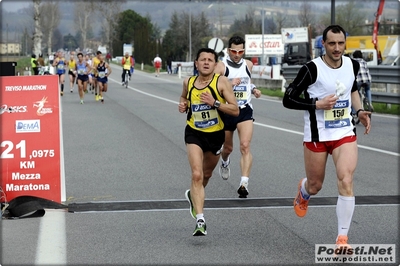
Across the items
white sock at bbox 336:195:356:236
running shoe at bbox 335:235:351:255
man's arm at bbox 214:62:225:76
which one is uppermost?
man's arm at bbox 214:62:225:76

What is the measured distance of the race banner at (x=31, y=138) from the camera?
9453 millimetres

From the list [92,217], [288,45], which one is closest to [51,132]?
[92,217]

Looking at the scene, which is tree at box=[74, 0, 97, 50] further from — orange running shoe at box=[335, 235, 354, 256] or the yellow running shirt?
orange running shoe at box=[335, 235, 354, 256]

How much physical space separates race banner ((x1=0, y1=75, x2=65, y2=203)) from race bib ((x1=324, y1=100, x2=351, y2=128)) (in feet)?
11.7

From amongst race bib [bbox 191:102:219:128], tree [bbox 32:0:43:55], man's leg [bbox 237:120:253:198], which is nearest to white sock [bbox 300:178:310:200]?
race bib [bbox 191:102:219:128]

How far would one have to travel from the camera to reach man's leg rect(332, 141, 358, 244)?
692 cm

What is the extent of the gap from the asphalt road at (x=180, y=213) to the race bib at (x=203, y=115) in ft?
3.43

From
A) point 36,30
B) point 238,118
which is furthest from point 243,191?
point 36,30

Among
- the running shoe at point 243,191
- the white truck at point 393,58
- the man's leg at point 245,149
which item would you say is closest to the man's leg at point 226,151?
the man's leg at point 245,149

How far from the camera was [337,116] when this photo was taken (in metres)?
7.47

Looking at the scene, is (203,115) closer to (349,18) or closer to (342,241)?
(342,241)

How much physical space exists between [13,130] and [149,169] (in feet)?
11.5

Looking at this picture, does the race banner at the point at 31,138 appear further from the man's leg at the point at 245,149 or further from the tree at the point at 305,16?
the tree at the point at 305,16

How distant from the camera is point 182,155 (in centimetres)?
1441
